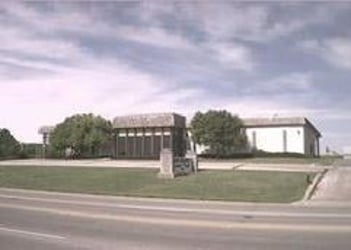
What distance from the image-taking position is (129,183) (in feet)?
122

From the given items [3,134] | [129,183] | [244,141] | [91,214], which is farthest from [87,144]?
Answer: [91,214]

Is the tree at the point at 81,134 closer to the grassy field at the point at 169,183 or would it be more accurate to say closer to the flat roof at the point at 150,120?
the flat roof at the point at 150,120

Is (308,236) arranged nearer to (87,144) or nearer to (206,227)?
(206,227)

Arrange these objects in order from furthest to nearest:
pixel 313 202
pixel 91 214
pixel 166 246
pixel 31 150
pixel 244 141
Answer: pixel 31 150 → pixel 244 141 → pixel 313 202 → pixel 91 214 → pixel 166 246

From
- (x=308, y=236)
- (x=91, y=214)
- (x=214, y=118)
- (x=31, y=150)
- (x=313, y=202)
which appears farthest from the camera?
(x=31, y=150)

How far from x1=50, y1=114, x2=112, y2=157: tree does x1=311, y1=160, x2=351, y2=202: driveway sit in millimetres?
33967

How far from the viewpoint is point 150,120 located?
70938 mm

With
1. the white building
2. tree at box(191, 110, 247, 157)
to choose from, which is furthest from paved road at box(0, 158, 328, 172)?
the white building

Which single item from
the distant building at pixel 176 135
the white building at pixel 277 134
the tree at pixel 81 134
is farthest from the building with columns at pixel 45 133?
the white building at pixel 277 134

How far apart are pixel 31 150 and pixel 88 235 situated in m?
67.9

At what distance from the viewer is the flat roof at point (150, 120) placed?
69.9 meters

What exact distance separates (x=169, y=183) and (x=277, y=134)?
4024cm

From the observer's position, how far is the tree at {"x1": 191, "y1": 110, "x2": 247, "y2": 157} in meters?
66.4

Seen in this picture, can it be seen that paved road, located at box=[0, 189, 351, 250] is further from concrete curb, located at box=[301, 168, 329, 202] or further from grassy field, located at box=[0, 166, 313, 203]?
grassy field, located at box=[0, 166, 313, 203]
